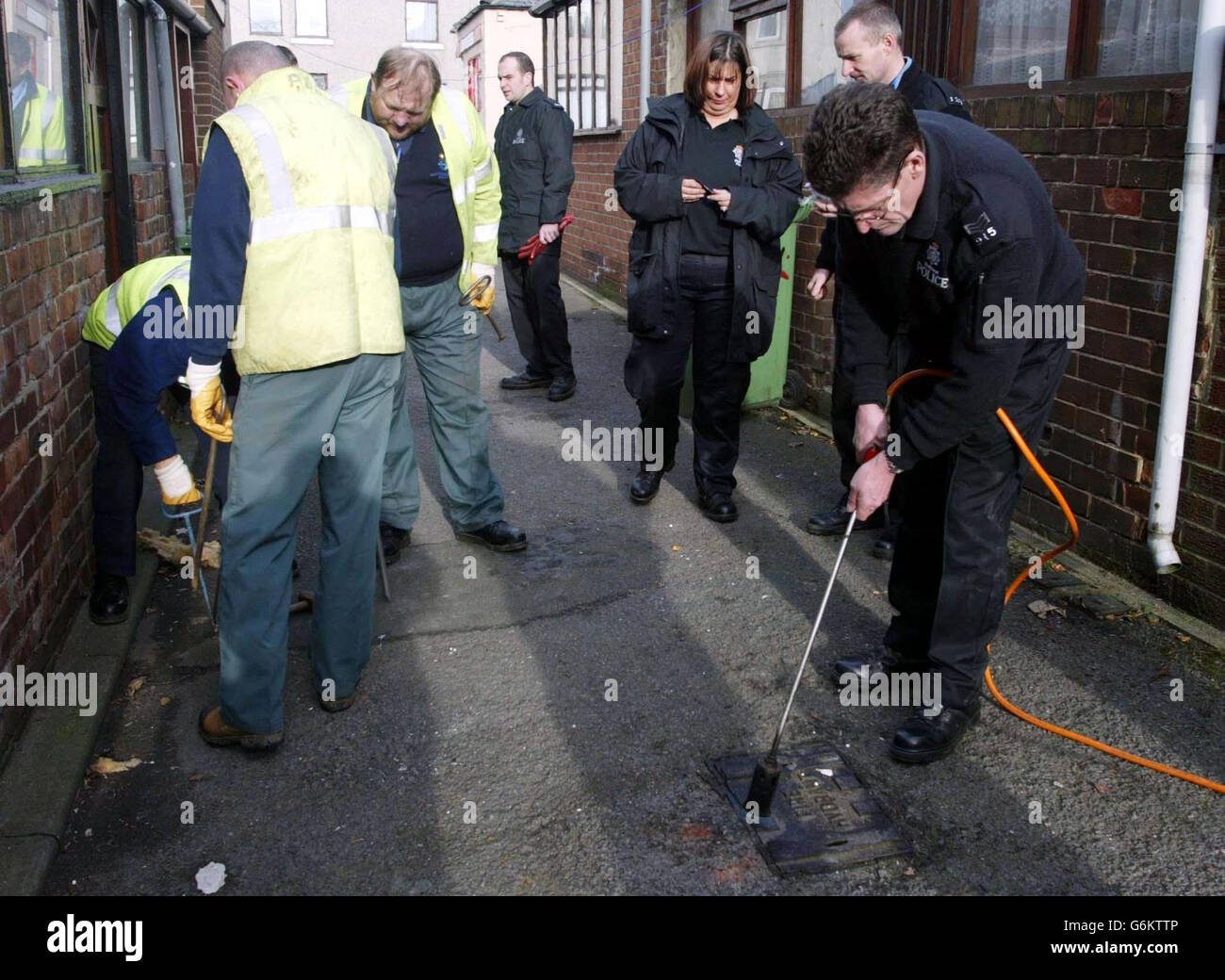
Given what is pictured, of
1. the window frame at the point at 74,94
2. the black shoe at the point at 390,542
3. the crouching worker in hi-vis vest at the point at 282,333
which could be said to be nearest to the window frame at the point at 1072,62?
the crouching worker in hi-vis vest at the point at 282,333

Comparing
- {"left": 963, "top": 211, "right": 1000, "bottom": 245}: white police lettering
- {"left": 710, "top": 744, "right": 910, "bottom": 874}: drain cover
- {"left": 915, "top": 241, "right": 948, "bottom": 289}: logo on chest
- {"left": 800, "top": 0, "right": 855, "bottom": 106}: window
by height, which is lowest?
{"left": 710, "top": 744, "right": 910, "bottom": 874}: drain cover

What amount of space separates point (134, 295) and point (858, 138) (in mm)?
2599

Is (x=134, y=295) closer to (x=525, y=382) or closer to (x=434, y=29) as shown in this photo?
(x=525, y=382)

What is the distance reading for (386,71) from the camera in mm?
4469

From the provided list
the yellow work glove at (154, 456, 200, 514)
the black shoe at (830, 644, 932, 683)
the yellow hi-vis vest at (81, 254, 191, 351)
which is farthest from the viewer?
the yellow work glove at (154, 456, 200, 514)

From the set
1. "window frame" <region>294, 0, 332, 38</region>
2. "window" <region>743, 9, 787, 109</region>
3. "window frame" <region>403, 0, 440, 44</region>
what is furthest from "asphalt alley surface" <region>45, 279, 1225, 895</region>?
"window frame" <region>403, 0, 440, 44</region>

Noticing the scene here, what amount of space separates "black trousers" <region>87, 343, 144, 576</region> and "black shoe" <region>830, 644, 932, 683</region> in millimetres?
2669

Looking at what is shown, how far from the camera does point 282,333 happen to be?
344 cm

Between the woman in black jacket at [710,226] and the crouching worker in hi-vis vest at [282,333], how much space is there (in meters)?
1.93

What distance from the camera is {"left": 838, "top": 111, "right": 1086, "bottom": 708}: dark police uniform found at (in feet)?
9.96

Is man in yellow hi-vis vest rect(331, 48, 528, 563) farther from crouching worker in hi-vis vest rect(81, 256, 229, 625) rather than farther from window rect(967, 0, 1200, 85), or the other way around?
window rect(967, 0, 1200, 85)

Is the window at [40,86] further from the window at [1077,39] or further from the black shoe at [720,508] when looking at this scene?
the window at [1077,39]

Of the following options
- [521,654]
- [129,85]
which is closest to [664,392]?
[521,654]

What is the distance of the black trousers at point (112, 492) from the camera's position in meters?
4.38
